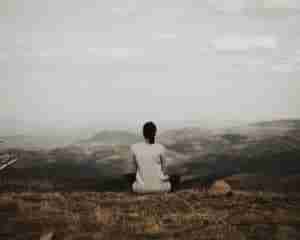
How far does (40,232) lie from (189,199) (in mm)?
2144

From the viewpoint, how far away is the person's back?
4398 millimetres

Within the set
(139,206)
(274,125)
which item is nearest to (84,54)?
(274,125)

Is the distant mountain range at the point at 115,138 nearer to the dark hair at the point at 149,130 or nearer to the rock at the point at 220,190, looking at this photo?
the rock at the point at 220,190

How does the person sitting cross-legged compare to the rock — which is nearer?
the person sitting cross-legged

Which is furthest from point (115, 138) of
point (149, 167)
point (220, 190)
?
point (149, 167)

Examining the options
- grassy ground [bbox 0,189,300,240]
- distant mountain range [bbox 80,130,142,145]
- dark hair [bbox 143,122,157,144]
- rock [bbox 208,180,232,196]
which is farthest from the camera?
distant mountain range [bbox 80,130,142,145]

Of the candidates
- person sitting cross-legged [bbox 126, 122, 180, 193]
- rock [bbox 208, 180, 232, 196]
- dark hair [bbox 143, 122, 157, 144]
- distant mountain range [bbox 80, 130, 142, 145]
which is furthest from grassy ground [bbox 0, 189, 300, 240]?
distant mountain range [bbox 80, 130, 142, 145]

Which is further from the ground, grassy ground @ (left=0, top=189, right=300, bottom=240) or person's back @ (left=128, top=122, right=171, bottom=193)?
person's back @ (left=128, top=122, right=171, bottom=193)

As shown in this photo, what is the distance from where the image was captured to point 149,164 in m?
4.41

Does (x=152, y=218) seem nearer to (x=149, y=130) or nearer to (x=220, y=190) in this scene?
(x=149, y=130)

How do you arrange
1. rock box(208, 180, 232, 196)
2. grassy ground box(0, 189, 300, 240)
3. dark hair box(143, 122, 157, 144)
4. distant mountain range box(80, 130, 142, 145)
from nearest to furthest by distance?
grassy ground box(0, 189, 300, 240)
dark hair box(143, 122, 157, 144)
rock box(208, 180, 232, 196)
distant mountain range box(80, 130, 142, 145)

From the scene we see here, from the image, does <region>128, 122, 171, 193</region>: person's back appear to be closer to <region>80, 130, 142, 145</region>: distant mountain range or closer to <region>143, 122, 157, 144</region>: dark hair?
<region>143, 122, 157, 144</region>: dark hair

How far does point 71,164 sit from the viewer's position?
36.5 ft

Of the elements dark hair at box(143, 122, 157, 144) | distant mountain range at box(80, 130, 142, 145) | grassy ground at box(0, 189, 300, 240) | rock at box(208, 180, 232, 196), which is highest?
dark hair at box(143, 122, 157, 144)
